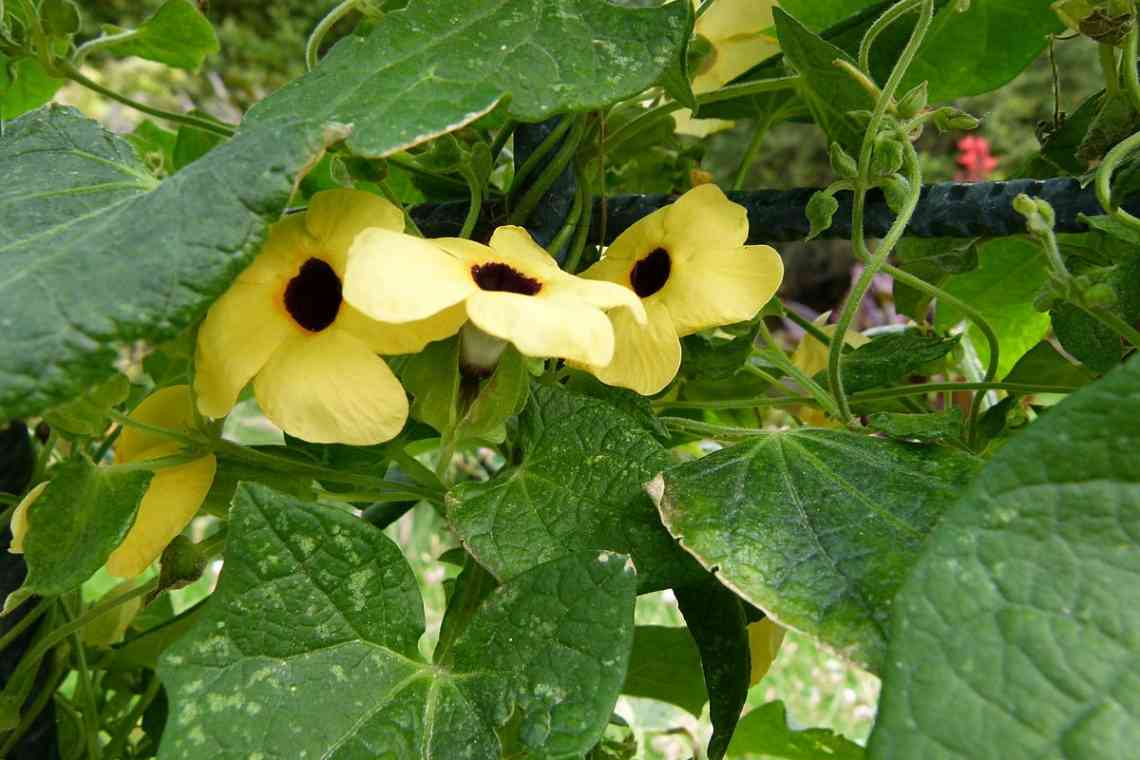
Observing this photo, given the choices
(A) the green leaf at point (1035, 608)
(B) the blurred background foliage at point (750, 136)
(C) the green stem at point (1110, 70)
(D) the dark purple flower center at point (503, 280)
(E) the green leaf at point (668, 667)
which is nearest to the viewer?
(A) the green leaf at point (1035, 608)

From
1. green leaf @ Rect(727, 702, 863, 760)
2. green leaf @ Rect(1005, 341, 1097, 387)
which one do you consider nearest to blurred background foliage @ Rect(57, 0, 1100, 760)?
green leaf @ Rect(727, 702, 863, 760)

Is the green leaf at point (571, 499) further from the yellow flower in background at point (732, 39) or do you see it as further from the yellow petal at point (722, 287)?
the yellow flower in background at point (732, 39)

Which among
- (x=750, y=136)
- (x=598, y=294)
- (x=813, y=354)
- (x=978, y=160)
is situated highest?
(x=598, y=294)

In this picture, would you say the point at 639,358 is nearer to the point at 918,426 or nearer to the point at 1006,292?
the point at 918,426

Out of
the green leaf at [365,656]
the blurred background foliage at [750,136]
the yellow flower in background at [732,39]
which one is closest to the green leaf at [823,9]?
the yellow flower in background at [732,39]

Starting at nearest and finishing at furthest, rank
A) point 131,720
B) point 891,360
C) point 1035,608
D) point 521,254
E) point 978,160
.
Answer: point 1035,608, point 521,254, point 891,360, point 131,720, point 978,160

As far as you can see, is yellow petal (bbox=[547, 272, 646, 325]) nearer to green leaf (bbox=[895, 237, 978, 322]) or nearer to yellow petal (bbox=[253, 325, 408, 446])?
yellow petal (bbox=[253, 325, 408, 446])

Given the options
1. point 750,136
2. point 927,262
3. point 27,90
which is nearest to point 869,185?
point 927,262
